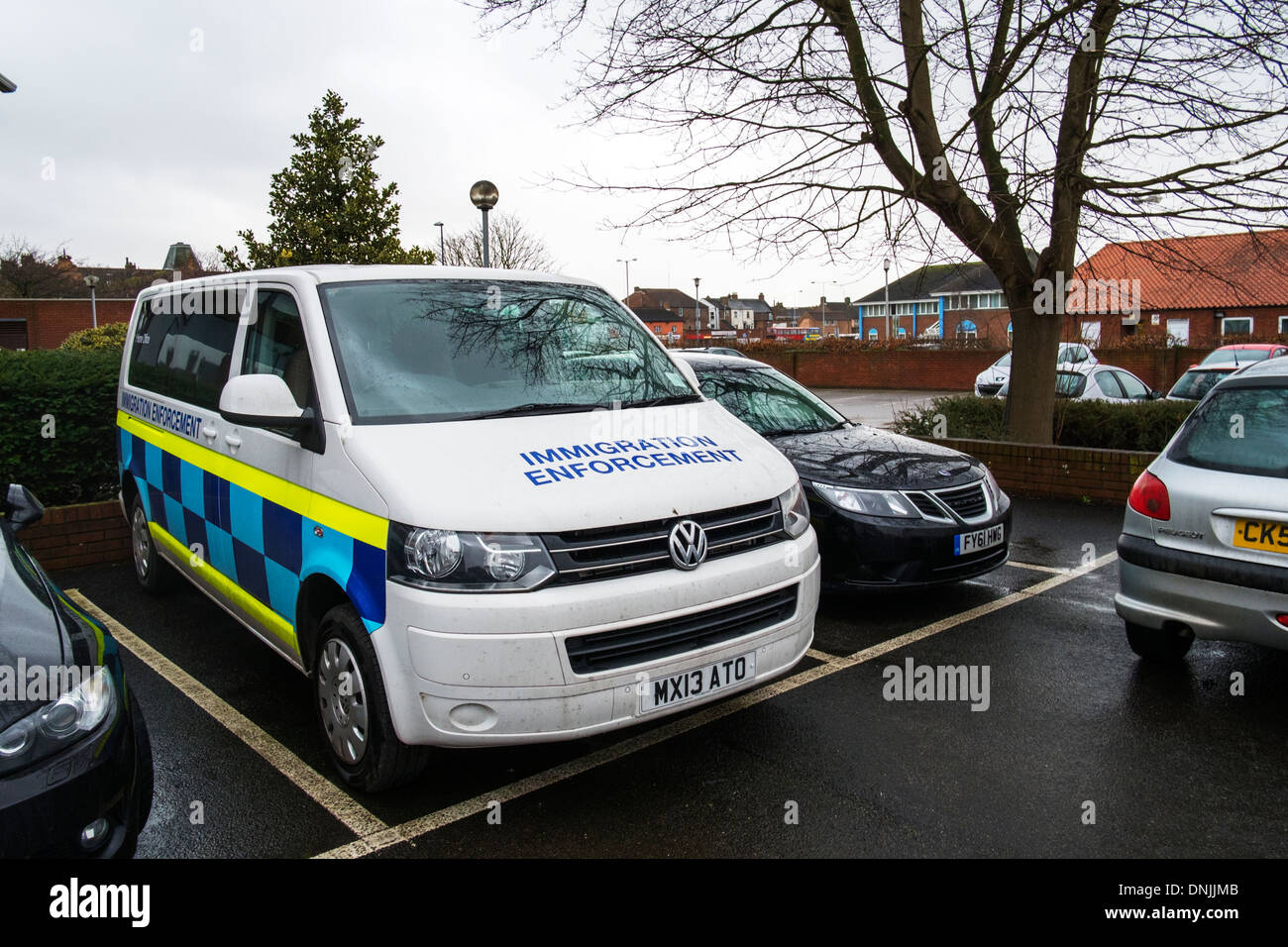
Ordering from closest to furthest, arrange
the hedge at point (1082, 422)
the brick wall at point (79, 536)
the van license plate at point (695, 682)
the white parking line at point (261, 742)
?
the van license plate at point (695, 682) → the white parking line at point (261, 742) → the brick wall at point (79, 536) → the hedge at point (1082, 422)

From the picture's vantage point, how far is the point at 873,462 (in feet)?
19.6

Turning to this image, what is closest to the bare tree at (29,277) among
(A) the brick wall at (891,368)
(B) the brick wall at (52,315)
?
(B) the brick wall at (52,315)

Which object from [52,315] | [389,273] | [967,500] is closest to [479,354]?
[389,273]

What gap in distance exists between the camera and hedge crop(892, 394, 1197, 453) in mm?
10945

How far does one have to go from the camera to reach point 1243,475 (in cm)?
410

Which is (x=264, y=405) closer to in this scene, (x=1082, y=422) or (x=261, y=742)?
(x=261, y=742)

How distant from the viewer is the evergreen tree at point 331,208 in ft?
52.7

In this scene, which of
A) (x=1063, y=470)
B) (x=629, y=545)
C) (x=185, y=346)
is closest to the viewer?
(x=629, y=545)

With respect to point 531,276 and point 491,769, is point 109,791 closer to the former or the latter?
point 491,769

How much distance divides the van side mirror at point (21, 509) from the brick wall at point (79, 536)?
3.54 metres

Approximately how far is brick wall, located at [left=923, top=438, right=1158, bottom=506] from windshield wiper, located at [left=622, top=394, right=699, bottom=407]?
5731 mm

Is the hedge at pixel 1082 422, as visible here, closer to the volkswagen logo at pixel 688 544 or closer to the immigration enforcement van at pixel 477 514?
the immigration enforcement van at pixel 477 514

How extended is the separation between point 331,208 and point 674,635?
15115mm

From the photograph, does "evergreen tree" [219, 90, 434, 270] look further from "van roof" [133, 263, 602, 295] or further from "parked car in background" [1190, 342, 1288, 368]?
"parked car in background" [1190, 342, 1288, 368]
